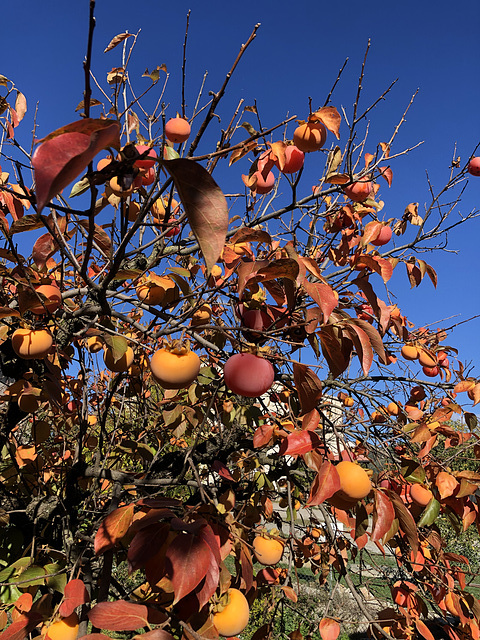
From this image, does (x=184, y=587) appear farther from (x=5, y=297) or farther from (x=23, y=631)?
(x=5, y=297)

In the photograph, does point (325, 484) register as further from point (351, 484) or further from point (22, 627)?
point (22, 627)

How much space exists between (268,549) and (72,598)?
2.23 feet

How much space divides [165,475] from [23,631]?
95cm

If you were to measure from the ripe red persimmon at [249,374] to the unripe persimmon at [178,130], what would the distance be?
105 centimetres

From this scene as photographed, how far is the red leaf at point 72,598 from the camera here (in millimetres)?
1013

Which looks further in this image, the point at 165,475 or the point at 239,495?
the point at 239,495

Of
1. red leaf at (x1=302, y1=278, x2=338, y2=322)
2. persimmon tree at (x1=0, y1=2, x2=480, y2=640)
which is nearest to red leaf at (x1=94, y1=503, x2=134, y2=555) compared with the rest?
persimmon tree at (x1=0, y1=2, x2=480, y2=640)

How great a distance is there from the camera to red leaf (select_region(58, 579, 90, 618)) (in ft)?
3.32

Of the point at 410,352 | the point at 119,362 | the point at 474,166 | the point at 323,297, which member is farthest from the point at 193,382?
the point at 474,166

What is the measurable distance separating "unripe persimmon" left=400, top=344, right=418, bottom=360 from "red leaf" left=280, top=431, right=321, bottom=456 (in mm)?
1801

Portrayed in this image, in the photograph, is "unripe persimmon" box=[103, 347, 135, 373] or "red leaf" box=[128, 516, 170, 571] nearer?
"red leaf" box=[128, 516, 170, 571]

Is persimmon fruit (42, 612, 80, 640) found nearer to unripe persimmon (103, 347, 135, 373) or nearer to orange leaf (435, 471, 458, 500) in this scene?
unripe persimmon (103, 347, 135, 373)

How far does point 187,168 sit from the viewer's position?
1.65ft

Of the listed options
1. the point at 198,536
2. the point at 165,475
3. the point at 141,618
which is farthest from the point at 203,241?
the point at 165,475
